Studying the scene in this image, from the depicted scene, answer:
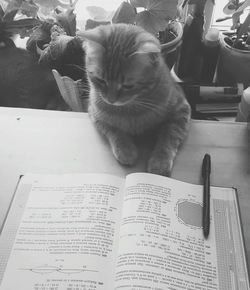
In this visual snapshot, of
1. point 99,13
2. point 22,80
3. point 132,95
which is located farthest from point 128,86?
point 22,80

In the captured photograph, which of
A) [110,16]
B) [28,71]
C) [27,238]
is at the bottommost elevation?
[28,71]

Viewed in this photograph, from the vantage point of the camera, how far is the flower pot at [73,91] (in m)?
1.12

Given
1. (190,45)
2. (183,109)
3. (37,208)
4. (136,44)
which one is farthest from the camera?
(190,45)

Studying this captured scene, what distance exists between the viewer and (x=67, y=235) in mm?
623

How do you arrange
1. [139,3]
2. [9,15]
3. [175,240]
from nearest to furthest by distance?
[175,240]
[139,3]
[9,15]

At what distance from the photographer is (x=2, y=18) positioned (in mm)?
1304

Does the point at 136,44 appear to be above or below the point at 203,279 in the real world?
above

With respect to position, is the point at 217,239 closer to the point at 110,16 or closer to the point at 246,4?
the point at 246,4

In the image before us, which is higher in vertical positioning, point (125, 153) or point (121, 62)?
point (121, 62)

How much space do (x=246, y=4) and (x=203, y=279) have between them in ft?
2.88

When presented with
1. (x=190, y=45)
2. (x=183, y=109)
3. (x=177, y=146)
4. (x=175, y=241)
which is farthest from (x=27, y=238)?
(x=190, y=45)

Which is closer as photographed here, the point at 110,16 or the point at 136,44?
the point at 136,44

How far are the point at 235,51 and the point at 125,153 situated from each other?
719mm

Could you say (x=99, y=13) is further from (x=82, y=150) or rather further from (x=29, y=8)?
(x=82, y=150)
